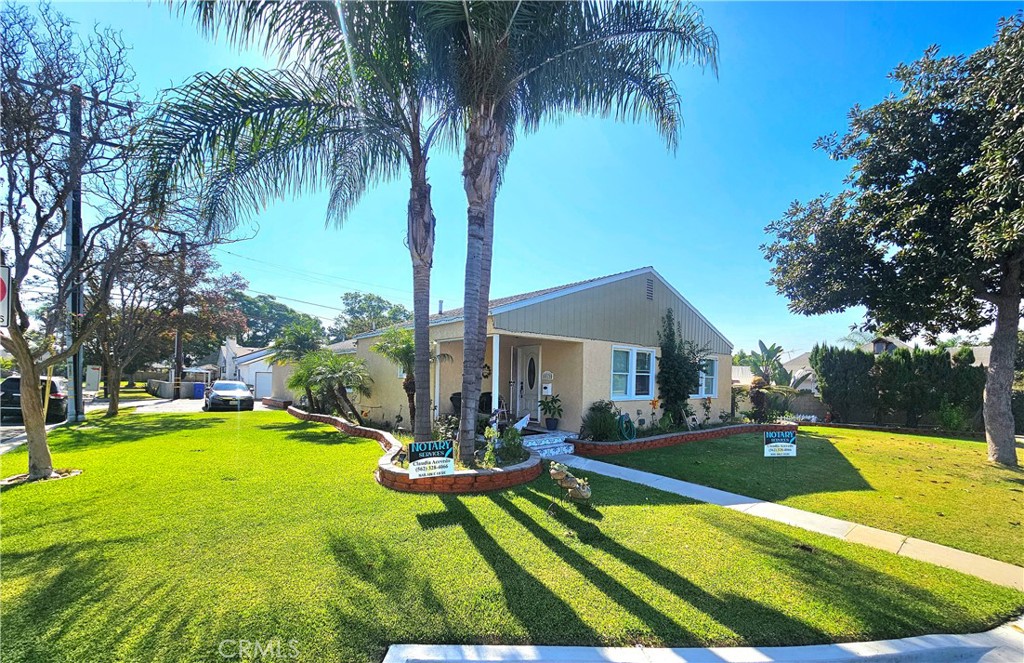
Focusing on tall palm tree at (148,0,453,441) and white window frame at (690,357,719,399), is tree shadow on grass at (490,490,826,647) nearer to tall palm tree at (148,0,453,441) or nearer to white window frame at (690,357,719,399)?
tall palm tree at (148,0,453,441)

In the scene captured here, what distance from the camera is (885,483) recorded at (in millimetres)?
7645

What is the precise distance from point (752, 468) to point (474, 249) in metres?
7.25

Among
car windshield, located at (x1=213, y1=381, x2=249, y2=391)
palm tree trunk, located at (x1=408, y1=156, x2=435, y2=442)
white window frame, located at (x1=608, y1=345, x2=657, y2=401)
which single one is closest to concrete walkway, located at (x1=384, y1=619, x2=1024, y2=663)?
palm tree trunk, located at (x1=408, y1=156, x2=435, y2=442)

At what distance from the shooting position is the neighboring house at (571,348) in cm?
1009

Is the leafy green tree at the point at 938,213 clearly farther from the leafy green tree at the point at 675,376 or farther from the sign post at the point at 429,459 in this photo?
the sign post at the point at 429,459

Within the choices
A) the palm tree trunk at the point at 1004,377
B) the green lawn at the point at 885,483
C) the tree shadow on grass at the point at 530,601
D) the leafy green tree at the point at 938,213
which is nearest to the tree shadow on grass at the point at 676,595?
the tree shadow on grass at the point at 530,601

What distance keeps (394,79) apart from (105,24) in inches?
202

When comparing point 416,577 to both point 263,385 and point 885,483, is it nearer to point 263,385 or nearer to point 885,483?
point 885,483

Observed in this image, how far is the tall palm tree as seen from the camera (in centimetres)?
588

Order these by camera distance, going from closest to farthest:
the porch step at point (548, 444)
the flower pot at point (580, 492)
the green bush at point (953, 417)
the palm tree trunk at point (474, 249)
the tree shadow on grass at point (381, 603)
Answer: the tree shadow on grass at point (381, 603)
the flower pot at point (580, 492)
the palm tree trunk at point (474, 249)
the porch step at point (548, 444)
the green bush at point (953, 417)

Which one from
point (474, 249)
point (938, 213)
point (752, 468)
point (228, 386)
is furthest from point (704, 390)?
point (228, 386)

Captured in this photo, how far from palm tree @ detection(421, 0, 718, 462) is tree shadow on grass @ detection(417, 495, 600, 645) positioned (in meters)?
2.57

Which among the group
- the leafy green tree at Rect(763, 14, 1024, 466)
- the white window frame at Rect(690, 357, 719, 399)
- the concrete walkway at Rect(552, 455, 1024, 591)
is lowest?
the concrete walkway at Rect(552, 455, 1024, 591)

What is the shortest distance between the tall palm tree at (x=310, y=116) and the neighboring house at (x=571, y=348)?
11.0 ft
